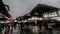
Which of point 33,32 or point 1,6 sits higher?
point 1,6

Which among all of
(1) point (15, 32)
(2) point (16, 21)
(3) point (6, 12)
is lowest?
(1) point (15, 32)

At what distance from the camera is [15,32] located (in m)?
3.70

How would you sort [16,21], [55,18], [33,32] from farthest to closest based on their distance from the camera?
[16,21]
[33,32]
[55,18]

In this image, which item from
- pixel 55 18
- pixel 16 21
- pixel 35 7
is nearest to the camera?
pixel 55 18

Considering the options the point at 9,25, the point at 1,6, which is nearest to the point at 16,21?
the point at 9,25

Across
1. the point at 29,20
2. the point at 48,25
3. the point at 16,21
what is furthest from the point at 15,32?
the point at 48,25

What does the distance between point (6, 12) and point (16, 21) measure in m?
0.32

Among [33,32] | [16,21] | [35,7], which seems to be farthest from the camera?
[35,7]

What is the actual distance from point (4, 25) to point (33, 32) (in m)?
0.78

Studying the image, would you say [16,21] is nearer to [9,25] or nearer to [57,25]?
[9,25]

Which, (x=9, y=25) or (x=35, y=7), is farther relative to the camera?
(x=35, y=7)

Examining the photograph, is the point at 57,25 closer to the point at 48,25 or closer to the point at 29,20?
the point at 48,25

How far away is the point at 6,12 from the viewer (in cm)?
359

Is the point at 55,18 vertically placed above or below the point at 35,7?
below
